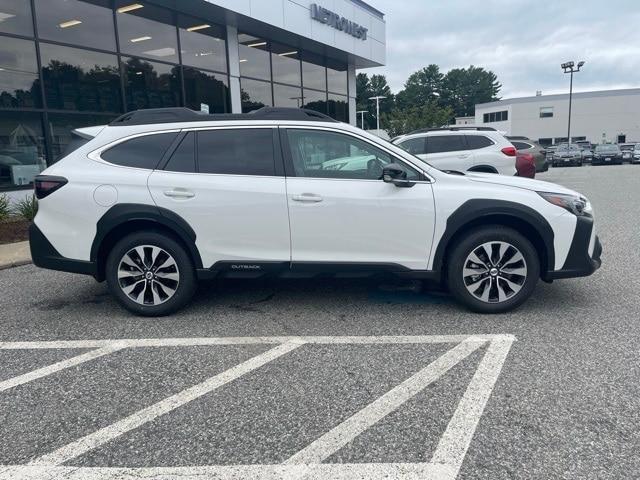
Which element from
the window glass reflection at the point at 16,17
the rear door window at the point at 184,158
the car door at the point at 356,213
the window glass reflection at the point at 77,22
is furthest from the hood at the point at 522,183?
the window glass reflection at the point at 77,22

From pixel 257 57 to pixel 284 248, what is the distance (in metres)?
13.3

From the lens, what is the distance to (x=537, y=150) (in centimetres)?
1694

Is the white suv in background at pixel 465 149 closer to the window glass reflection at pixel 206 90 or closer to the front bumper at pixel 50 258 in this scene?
the window glass reflection at pixel 206 90

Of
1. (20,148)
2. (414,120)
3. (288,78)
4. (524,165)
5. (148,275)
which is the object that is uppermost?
(414,120)

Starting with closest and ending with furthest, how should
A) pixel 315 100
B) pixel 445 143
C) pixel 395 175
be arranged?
pixel 395 175
pixel 445 143
pixel 315 100

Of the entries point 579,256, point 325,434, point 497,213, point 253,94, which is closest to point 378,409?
point 325,434

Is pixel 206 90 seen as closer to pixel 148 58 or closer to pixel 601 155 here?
pixel 148 58

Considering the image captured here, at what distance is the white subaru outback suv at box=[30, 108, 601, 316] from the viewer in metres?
4.30

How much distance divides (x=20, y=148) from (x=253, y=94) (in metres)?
7.57

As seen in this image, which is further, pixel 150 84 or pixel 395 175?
pixel 150 84

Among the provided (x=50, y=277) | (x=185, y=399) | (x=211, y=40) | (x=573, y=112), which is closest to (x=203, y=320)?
(x=185, y=399)

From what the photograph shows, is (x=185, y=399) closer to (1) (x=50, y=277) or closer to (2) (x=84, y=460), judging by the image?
(2) (x=84, y=460)

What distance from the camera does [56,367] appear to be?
3.59 metres

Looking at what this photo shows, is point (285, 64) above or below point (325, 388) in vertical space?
above
